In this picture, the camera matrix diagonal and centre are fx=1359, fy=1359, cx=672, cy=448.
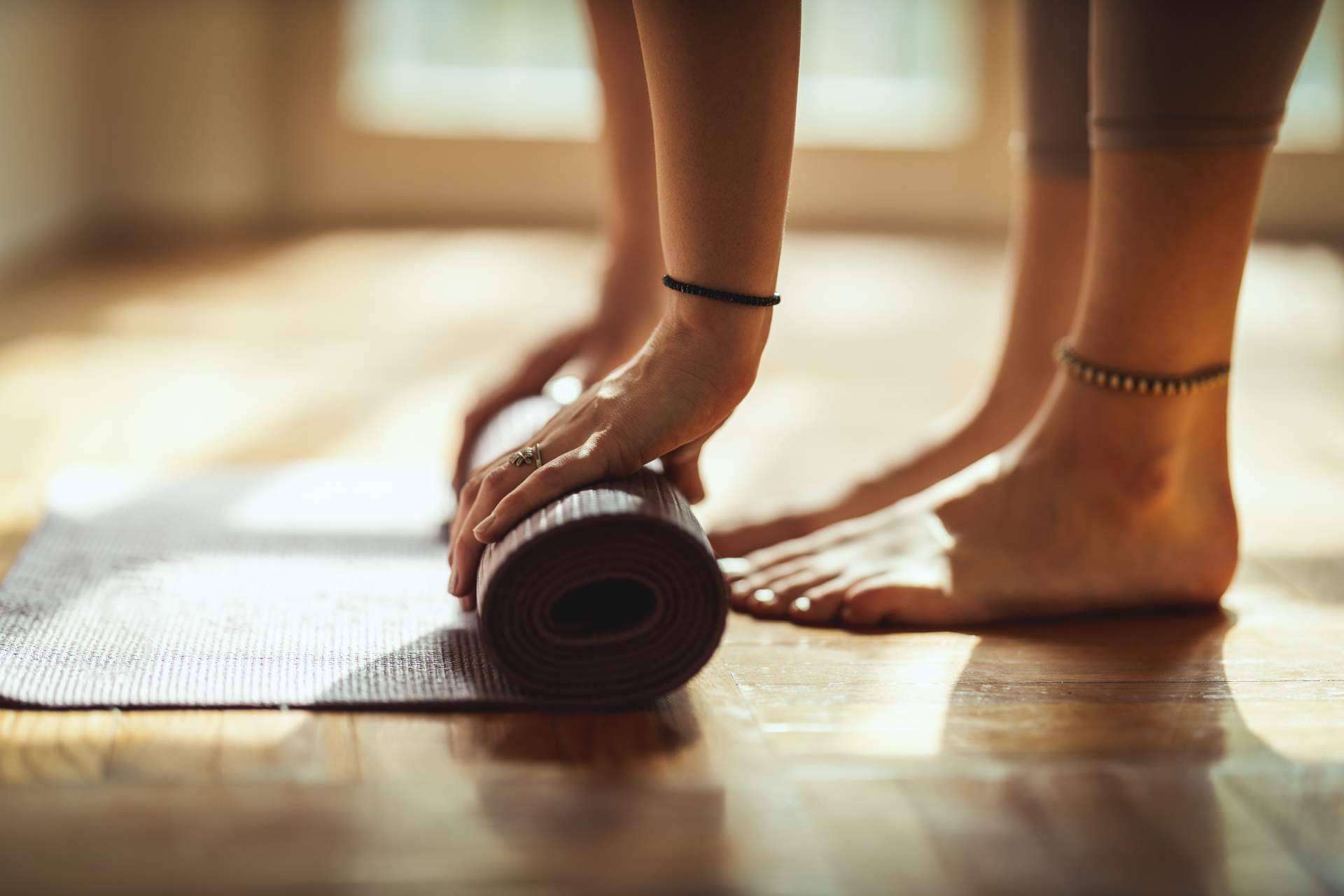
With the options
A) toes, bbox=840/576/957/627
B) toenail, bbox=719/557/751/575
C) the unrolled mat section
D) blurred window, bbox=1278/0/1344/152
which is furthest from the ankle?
blurred window, bbox=1278/0/1344/152

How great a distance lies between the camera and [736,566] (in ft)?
3.58

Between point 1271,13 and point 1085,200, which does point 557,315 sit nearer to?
point 1085,200

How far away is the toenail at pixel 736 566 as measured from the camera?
107cm

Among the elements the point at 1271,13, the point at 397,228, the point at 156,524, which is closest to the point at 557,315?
the point at 156,524

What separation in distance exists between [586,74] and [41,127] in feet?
6.62

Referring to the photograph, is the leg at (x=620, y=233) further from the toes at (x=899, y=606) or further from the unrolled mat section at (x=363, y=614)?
the toes at (x=899, y=606)

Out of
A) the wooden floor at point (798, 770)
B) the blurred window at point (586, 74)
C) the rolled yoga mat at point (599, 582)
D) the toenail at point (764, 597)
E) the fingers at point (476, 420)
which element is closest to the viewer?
the wooden floor at point (798, 770)

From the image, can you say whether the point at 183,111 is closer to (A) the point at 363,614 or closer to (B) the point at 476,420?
(B) the point at 476,420

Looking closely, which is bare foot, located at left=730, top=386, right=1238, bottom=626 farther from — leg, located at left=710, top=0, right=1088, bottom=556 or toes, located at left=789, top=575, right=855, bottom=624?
leg, located at left=710, top=0, right=1088, bottom=556

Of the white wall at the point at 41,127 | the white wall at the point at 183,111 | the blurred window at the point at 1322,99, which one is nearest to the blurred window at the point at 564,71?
the white wall at the point at 183,111

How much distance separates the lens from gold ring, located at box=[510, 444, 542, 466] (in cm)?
86

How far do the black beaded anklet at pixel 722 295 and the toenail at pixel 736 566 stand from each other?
0.80ft

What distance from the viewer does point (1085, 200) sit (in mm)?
1237

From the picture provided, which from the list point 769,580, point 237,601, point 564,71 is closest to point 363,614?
point 237,601
